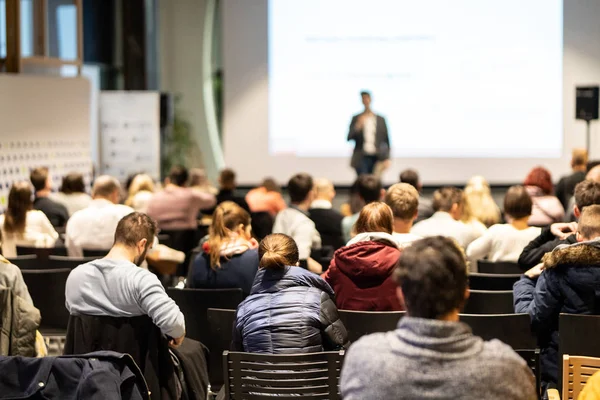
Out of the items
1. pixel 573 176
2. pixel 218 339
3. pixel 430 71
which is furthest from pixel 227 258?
pixel 430 71

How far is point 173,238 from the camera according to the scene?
8406 mm

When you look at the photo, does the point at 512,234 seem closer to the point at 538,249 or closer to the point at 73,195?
the point at 538,249

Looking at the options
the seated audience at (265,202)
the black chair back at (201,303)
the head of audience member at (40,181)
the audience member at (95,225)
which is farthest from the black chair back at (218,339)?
the head of audience member at (40,181)

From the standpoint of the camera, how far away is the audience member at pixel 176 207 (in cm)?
838

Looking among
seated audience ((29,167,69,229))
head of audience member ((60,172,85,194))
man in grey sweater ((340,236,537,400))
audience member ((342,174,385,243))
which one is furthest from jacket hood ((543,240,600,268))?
head of audience member ((60,172,85,194))

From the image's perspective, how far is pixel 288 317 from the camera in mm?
3670

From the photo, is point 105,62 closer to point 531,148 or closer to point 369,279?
point 531,148

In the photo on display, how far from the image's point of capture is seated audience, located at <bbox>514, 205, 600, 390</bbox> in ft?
12.1

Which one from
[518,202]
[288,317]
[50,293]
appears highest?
[518,202]

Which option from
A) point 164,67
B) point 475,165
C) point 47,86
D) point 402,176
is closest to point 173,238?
point 402,176

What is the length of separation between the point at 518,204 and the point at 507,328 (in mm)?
1907

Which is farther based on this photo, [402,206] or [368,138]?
[368,138]

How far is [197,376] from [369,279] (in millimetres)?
899

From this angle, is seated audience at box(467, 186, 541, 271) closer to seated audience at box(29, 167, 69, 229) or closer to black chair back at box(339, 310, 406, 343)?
black chair back at box(339, 310, 406, 343)
